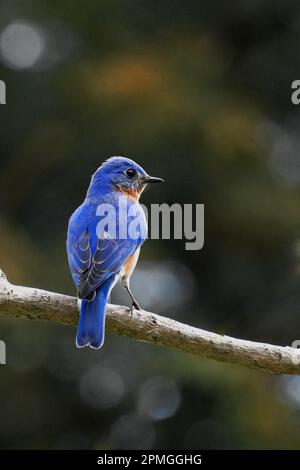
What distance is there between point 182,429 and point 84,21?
5.66 metres

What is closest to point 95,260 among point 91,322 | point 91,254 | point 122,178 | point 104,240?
point 91,254

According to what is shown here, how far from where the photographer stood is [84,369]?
1423 cm

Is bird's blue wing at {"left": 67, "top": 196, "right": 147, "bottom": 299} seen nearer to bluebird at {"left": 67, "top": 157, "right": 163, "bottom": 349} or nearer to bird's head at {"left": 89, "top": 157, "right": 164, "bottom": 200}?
bluebird at {"left": 67, "top": 157, "right": 163, "bottom": 349}

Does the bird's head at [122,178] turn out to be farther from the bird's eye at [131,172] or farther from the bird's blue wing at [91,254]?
the bird's blue wing at [91,254]

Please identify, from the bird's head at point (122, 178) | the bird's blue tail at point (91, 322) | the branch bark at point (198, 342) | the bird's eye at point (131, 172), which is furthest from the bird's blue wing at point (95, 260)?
the bird's eye at point (131, 172)

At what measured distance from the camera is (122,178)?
9047mm

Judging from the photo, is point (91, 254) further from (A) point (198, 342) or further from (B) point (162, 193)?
(B) point (162, 193)

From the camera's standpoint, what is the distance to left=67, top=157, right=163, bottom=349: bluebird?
7188 millimetres

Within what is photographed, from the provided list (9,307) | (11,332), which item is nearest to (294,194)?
(11,332)

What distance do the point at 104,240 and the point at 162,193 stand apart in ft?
20.7

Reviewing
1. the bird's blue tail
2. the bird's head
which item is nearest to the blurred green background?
the bird's head

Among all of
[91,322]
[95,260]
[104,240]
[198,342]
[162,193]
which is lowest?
[198,342]
